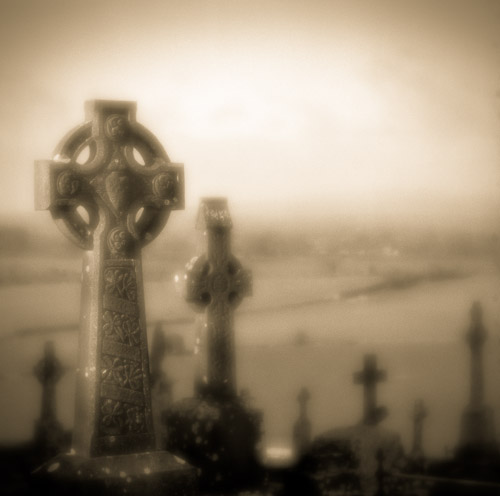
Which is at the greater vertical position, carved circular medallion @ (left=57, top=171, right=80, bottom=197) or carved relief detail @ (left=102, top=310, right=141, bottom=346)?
carved circular medallion @ (left=57, top=171, right=80, bottom=197)

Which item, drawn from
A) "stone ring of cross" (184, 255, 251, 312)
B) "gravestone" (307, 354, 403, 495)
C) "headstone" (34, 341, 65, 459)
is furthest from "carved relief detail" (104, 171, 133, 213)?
"headstone" (34, 341, 65, 459)

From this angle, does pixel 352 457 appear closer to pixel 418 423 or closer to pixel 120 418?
pixel 418 423

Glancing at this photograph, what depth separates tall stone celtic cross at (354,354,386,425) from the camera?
1360 cm

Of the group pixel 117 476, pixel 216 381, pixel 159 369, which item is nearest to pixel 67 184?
pixel 117 476

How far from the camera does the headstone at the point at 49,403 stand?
13.0 meters

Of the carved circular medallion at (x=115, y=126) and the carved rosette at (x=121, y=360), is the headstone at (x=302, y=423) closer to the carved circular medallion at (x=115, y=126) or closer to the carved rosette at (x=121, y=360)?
the carved rosette at (x=121, y=360)

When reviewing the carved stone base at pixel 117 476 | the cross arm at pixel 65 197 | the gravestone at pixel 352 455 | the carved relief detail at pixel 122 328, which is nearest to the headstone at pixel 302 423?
the gravestone at pixel 352 455

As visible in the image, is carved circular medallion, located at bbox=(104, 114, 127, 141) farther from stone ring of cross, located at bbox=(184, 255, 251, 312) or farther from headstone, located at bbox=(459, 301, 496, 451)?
headstone, located at bbox=(459, 301, 496, 451)

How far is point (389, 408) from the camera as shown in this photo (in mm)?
13984

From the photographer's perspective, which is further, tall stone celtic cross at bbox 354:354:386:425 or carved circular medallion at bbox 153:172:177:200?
tall stone celtic cross at bbox 354:354:386:425

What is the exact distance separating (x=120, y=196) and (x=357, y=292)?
23.2ft

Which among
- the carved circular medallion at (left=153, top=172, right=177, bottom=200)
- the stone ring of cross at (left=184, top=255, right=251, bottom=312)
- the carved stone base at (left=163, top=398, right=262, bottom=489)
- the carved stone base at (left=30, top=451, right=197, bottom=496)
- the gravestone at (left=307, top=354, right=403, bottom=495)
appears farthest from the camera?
the gravestone at (left=307, top=354, right=403, bottom=495)

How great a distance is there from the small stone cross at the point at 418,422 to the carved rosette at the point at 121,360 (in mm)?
5934

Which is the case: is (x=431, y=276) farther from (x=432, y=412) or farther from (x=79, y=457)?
(x=79, y=457)
